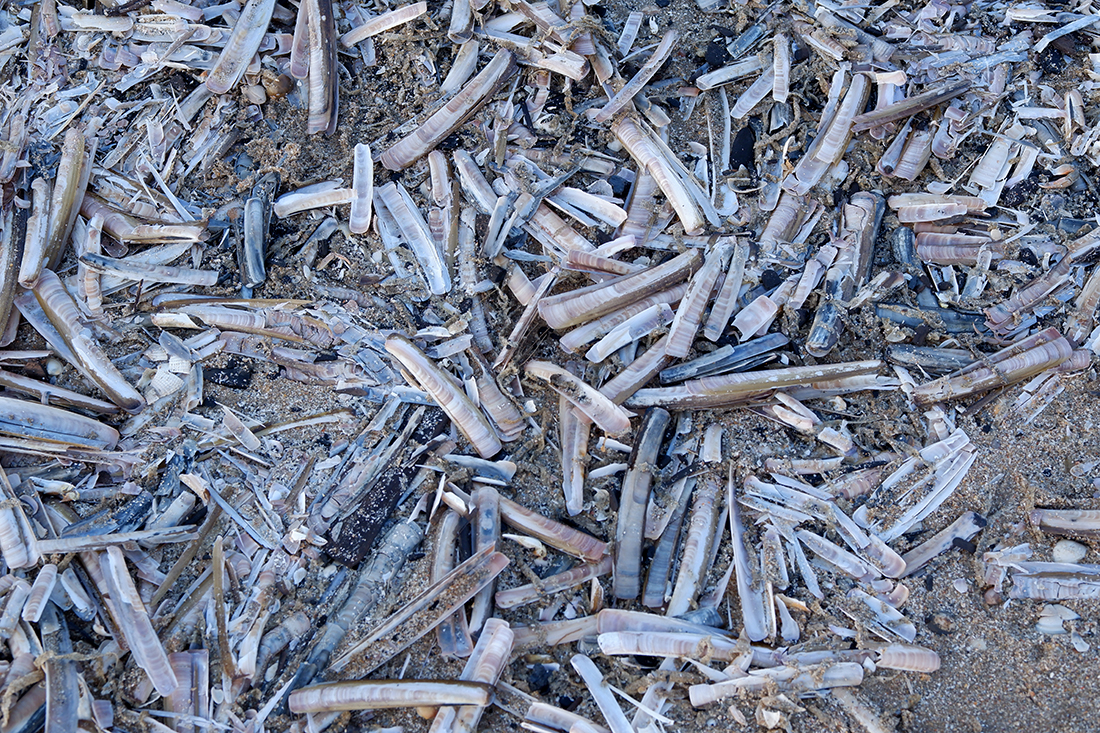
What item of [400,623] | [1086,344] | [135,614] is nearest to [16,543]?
[135,614]

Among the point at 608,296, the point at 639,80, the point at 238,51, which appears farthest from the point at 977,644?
the point at 238,51

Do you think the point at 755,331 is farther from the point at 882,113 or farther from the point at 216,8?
the point at 216,8

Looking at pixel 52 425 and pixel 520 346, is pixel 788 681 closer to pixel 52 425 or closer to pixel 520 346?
pixel 520 346

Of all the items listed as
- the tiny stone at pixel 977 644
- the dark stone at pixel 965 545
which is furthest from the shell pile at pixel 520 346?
the tiny stone at pixel 977 644

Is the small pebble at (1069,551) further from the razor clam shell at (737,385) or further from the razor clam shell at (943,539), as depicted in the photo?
the razor clam shell at (737,385)

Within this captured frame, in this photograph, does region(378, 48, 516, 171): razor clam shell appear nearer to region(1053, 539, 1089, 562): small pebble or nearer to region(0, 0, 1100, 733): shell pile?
region(0, 0, 1100, 733): shell pile

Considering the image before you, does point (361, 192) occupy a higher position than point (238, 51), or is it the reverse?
point (238, 51)
